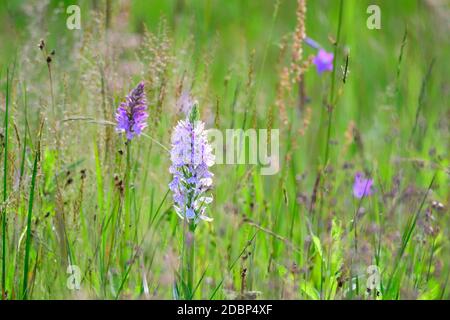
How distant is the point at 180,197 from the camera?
2.30m

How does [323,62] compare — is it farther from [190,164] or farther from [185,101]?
[190,164]

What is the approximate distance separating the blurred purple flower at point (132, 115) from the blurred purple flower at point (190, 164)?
21cm

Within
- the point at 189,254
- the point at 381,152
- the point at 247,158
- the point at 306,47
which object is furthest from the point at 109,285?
the point at 306,47

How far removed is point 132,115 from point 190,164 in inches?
12.0

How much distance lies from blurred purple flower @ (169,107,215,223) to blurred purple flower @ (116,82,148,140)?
0.21 m

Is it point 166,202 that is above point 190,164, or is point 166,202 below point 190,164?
below

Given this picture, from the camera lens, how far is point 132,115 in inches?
97.4

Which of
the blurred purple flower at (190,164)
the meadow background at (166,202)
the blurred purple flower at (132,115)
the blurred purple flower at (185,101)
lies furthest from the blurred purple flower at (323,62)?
the blurred purple flower at (190,164)

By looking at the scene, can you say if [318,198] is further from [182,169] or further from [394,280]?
[182,169]

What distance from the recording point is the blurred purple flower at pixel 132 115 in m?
2.45

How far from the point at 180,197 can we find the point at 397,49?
12.4 ft

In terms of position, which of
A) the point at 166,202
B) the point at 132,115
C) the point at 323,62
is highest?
the point at 323,62

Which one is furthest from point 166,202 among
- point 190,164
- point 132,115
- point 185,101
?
point 190,164

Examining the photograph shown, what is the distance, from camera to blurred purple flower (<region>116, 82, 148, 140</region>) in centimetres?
245
